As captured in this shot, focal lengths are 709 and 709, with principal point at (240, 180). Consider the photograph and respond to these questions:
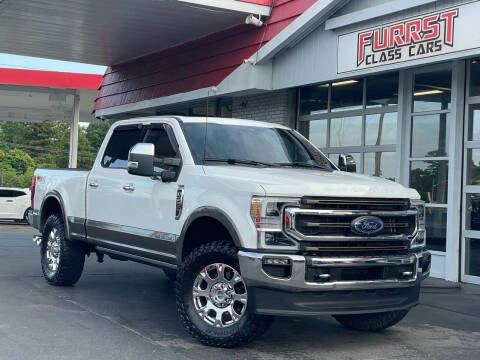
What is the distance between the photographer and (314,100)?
14055mm

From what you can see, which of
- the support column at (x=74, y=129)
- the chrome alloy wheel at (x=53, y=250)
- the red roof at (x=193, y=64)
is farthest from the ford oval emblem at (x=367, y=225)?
the support column at (x=74, y=129)

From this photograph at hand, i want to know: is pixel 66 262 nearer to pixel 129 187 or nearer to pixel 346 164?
pixel 129 187

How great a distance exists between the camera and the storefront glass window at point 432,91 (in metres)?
11.1

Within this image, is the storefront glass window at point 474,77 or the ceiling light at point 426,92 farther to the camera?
the ceiling light at point 426,92

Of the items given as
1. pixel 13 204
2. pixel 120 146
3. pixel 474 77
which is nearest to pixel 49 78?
pixel 13 204

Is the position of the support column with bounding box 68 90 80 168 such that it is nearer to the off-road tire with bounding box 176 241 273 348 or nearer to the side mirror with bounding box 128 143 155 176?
the side mirror with bounding box 128 143 155 176

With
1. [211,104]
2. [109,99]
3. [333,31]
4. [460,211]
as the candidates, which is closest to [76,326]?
[460,211]

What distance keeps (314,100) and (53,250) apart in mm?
6657

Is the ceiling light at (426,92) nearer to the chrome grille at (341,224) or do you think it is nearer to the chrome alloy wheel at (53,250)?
the chrome grille at (341,224)

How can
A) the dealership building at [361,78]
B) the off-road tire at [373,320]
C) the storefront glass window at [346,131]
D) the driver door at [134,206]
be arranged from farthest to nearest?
the storefront glass window at [346,131]
the dealership building at [361,78]
the driver door at [134,206]
the off-road tire at [373,320]

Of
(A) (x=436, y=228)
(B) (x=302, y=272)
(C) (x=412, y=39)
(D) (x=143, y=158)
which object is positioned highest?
(C) (x=412, y=39)

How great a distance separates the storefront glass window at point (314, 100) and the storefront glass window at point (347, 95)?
0.24 m

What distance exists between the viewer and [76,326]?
671 cm

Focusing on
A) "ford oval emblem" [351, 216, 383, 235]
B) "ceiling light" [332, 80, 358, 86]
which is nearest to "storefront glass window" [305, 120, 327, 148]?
"ceiling light" [332, 80, 358, 86]
